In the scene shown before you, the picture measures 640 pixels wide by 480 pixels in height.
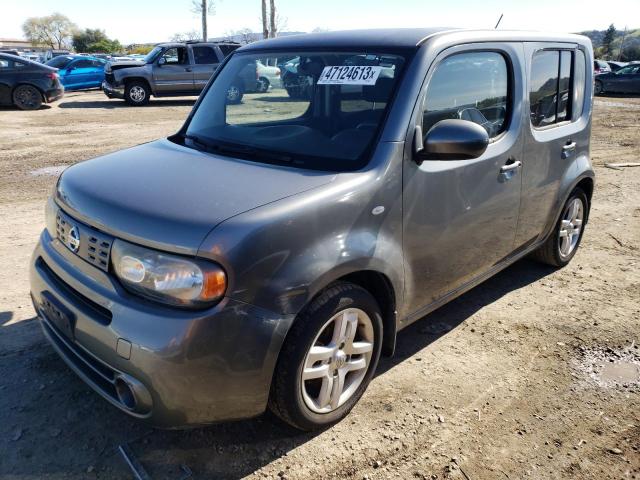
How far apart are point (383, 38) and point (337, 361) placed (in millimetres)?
1779

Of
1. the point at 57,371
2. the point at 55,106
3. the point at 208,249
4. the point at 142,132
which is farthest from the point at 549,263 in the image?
the point at 55,106

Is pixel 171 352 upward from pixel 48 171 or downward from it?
upward

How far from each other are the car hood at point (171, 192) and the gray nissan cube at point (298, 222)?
1cm

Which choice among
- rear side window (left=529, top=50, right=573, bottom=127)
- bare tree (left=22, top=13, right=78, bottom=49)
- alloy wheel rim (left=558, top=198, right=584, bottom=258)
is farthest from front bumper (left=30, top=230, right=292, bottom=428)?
bare tree (left=22, top=13, right=78, bottom=49)

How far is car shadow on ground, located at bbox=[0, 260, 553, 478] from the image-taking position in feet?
8.02

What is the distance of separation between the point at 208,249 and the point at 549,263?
3.58 metres

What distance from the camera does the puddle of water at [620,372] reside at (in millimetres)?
3215

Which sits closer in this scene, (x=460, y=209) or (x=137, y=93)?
(x=460, y=209)

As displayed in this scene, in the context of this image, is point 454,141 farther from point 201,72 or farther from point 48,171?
point 201,72

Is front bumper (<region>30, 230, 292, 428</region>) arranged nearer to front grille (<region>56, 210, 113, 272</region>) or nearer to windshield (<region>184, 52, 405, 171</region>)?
front grille (<region>56, 210, 113, 272</region>)

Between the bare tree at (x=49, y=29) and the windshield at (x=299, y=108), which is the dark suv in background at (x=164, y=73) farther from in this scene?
the bare tree at (x=49, y=29)

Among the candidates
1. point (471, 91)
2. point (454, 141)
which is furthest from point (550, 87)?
point (454, 141)

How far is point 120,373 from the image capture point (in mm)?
2197

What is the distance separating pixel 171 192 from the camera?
240cm
